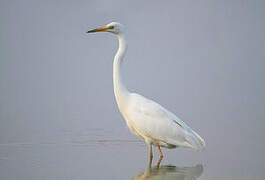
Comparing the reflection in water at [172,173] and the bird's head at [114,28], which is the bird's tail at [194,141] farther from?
the bird's head at [114,28]

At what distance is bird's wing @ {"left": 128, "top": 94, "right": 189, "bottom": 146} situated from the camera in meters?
4.96

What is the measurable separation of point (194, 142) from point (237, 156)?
747mm

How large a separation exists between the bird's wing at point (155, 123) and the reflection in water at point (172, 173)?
417 millimetres

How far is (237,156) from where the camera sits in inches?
206

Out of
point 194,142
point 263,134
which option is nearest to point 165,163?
point 194,142

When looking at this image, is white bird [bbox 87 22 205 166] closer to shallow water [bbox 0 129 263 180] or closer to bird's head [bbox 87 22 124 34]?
shallow water [bbox 0 129 263 180]

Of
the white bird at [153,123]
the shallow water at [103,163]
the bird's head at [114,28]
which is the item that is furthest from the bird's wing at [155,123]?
the bird's head at [114,28]

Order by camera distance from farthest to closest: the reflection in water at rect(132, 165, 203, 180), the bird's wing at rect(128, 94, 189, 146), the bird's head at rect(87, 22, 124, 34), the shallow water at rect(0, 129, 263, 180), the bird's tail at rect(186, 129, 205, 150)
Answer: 1. the bird's head at rect(87, 22, 124, 34)
2. the bird's wing at rect(128, 94, 189, 146)
3. the bird's tail at rect(186, 129, 205, 150)
4. the shallow water at rect(0, 129, 263, 180)
5. the reflection in water at rect(132, 165, 203, 180)

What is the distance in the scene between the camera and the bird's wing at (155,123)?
Answer: 4965 mm

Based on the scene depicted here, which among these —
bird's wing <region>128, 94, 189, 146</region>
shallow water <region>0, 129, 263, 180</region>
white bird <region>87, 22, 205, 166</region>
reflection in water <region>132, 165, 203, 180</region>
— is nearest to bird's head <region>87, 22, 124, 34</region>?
white bird <region>87, 22, 205, 166</region>

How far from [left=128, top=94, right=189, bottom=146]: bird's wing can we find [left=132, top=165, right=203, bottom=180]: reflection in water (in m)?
0.42

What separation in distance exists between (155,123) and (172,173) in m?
0.81

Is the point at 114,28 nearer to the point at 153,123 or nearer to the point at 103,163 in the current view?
the point at 153,123

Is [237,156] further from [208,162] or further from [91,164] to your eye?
[91,164]
